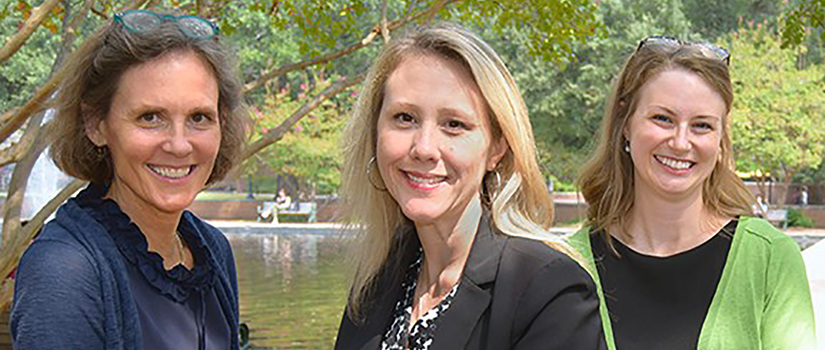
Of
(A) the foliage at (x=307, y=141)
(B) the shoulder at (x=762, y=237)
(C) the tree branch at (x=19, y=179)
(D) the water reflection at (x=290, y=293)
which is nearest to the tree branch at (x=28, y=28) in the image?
(C) the tree branch at (x=19, y=179)

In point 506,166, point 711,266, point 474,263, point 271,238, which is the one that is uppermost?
point 506,166

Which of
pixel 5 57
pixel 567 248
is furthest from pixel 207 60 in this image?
pixel 5 57

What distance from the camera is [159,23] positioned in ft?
8.02

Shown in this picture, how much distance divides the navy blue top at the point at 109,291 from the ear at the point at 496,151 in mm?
802

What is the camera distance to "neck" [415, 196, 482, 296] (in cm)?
253

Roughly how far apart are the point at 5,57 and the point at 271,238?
78.3ft

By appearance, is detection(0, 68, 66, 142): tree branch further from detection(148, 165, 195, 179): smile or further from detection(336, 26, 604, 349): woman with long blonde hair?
detection(336, 26, 604, 349): woman with long blonde hair

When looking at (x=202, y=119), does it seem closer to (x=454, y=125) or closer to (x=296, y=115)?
(x=454, y=125)

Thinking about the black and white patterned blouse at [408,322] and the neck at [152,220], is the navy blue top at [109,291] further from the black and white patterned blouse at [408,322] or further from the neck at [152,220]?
the black and white patterned blouse at [408,322]

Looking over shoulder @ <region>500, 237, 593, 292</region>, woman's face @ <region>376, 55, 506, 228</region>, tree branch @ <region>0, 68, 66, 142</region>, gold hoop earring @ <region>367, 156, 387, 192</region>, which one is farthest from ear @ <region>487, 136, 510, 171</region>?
tree branch @ <region>0, 68, 66, 142</region>

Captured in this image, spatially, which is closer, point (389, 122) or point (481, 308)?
point (481, 308)

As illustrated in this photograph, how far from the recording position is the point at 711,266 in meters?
3.36

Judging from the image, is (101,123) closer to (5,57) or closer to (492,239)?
(492,239)

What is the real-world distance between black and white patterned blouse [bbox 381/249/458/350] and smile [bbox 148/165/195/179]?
668 millimetres
